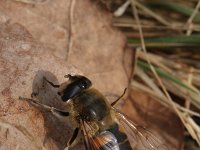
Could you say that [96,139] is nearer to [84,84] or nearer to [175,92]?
[84,84]

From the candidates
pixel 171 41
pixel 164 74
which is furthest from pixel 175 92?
pixel 171 41

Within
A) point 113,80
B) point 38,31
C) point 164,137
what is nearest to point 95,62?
point 113,80

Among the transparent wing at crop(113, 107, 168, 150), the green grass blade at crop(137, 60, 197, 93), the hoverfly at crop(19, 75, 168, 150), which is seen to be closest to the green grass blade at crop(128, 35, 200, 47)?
the green grass blade at crop(137, 60, 197, 93)

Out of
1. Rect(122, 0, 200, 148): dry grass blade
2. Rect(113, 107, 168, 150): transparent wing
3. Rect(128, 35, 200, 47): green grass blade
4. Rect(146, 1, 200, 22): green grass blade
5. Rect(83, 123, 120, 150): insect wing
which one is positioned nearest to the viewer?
Rect(83, 123, 120, 150): insect wing

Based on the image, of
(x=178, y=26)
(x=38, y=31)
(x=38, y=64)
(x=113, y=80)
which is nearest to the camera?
(x=38, y=64)

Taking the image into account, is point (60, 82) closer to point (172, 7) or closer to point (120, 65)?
point (120, 65)

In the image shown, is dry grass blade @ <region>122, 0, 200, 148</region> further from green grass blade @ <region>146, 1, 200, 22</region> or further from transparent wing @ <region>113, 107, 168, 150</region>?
transparent wing @ <region>113, 107, 168, 150</region>

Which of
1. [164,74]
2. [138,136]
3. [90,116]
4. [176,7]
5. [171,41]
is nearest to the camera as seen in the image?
[90,116]
